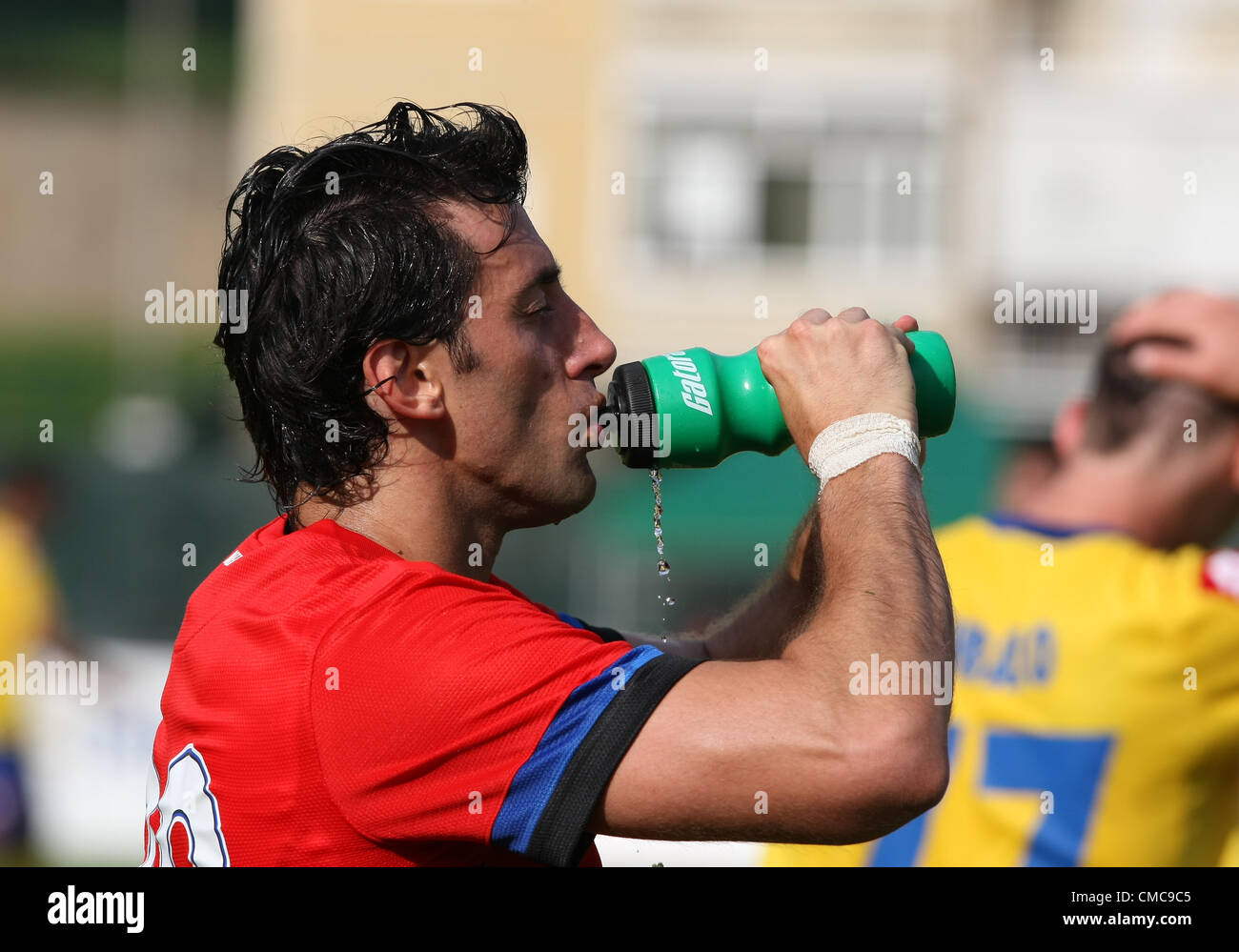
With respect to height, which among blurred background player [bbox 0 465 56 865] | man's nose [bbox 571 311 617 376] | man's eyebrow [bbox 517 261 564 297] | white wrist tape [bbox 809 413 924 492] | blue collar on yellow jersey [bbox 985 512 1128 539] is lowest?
blurred background player [bbox 0 465 56 865]

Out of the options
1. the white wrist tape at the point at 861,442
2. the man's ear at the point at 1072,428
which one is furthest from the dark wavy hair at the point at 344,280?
the man's ear at the point at 1072,428

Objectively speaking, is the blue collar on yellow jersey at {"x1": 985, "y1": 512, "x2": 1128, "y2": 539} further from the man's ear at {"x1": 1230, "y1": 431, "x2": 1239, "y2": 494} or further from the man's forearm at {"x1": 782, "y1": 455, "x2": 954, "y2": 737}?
the man's forearm at {"x1": 782, "y1": 455, "x2": 954, "y2": 737}

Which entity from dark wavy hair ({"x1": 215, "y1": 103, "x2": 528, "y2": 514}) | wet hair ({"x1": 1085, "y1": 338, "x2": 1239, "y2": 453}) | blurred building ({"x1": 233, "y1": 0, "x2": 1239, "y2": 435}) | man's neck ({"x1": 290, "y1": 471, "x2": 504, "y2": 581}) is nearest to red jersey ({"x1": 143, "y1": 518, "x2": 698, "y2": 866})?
man's neck ({"x1": 290, "y1": 471, "x2": 504, "y2": 581})

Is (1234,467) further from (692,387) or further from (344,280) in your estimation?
(344,280)

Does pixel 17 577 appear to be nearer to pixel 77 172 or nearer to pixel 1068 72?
pixel 1068 72

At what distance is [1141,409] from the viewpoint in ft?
12.6

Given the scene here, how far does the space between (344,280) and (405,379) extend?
0.19m

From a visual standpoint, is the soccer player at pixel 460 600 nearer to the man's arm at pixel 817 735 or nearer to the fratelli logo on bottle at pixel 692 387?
the man's arm at pixel 817 735

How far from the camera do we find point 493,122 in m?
2.70

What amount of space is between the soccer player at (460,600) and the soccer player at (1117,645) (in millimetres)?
1114

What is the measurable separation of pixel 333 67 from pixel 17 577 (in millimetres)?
12919

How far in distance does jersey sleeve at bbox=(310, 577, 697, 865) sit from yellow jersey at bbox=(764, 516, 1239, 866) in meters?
1.53

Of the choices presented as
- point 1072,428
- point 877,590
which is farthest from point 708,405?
point 1072,428

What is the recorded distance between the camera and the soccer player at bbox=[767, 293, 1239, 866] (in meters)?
3.53
